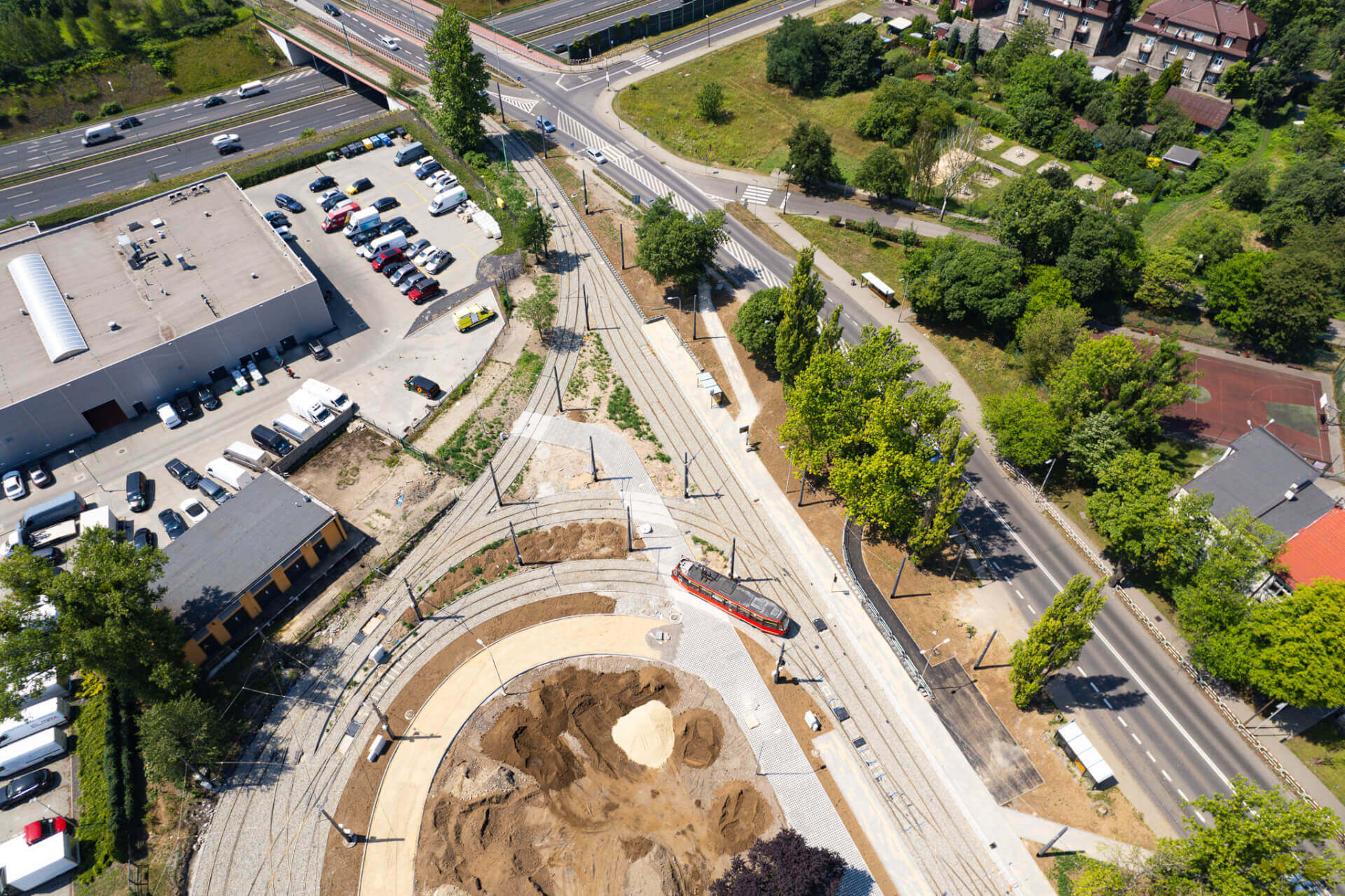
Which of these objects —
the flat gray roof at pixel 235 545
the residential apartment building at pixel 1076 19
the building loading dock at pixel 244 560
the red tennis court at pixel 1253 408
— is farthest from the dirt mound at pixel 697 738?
the residential apartment building at pixel 1076 19

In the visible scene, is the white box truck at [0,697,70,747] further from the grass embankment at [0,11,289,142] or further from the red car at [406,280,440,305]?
the grass embankment at [0,11,289,142]

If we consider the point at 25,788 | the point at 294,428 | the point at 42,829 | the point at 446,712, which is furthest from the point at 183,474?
the point at 446,712

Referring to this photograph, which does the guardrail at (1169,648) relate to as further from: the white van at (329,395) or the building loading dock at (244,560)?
the white van at (329,395)

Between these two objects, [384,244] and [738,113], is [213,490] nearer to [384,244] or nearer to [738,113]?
[384,244]

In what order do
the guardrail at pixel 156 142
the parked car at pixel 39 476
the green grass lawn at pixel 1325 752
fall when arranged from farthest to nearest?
the guardrail at pixel 156 142
the parked car at pixel 39 476
the green grass lawn at pixel 1325 752

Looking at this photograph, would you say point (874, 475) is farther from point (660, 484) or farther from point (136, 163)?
point (136, 163)

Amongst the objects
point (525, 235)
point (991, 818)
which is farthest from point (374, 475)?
point (991, 818)

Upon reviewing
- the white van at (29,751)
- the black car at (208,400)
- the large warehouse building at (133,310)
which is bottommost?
the white van at (29,751)
